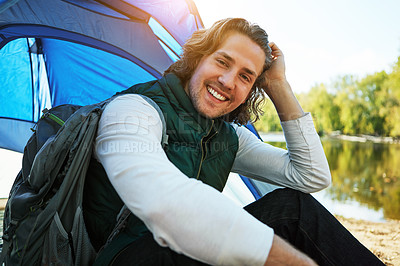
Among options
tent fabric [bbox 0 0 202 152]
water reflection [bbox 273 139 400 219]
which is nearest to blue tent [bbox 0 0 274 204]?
tent fabric [bbox 0 0 202 152]

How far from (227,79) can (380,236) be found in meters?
3.03

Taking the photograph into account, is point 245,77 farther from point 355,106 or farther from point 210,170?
point 355,106

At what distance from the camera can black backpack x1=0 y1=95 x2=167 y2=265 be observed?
0.95 metres

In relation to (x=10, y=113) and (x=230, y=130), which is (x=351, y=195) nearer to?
(x=230, y=130)

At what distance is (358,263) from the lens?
44.3 inches

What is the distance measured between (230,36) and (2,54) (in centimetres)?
202

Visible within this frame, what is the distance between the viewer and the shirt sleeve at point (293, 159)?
4.84 ft

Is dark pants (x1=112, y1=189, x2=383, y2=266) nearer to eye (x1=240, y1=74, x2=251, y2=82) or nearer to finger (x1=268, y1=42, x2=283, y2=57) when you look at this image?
eye (x1=240, y1=74, x2=251, y2=82)

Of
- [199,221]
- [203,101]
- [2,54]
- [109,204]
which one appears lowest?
[109,204]

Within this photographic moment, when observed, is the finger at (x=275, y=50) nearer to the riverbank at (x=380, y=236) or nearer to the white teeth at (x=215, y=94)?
the white teeth at (x=215, y=94)

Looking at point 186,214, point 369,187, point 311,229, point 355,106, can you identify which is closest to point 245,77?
point 311,229

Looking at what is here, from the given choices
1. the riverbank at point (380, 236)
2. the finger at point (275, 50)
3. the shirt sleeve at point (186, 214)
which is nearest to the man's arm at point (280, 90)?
the finger at point (275, 50)

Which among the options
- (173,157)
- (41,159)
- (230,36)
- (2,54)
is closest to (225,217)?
(173,157)

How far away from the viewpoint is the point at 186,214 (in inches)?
29.0
